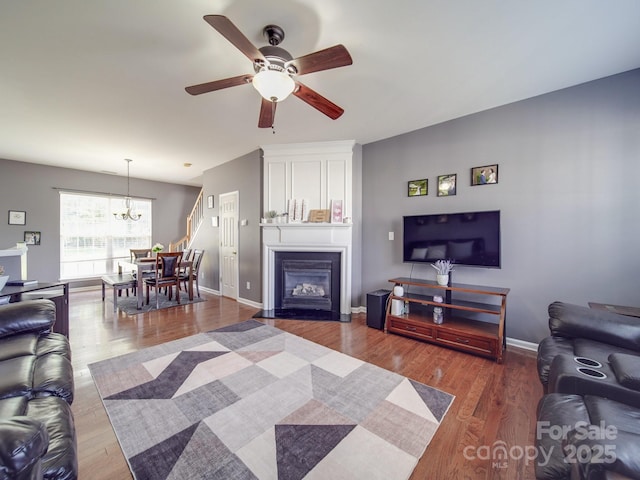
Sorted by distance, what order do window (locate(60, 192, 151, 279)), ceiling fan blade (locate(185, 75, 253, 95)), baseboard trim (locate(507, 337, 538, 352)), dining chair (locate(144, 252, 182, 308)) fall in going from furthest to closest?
window (locate(60, 192, 151, 279)) → dining chair (locate(144, 252, 182, 308)) → baseboard trim (locate(507, 337, 538, 352)) → ceiling fan blade (locate(185, 75, 253, 95))

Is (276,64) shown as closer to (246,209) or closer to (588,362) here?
(588,362)

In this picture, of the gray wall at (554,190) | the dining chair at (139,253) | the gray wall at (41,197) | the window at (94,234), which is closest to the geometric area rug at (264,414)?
the gray wall at (554,190)

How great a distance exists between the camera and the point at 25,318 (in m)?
1.87

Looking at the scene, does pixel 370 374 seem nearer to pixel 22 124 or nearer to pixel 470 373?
pixel 470 373

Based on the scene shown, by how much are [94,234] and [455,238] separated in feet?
25.2

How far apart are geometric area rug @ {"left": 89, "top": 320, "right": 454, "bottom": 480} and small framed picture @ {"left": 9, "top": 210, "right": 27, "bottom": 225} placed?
493cm

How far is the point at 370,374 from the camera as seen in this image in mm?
2352

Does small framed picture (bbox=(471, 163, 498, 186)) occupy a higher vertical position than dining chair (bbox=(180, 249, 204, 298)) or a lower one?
higher

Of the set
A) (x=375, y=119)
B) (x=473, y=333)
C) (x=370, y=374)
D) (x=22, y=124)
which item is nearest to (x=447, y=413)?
(x=370, y=374)

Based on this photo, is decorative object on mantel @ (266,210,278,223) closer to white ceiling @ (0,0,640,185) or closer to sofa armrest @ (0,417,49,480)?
white ceiling @ (0,0,640,185)

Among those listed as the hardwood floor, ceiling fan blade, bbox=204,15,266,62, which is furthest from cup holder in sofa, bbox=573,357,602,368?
ceiling fan blade, bbox=204,15,266,62

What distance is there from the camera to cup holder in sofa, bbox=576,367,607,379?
1296 mm

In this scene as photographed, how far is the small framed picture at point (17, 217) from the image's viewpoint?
16.8 ft

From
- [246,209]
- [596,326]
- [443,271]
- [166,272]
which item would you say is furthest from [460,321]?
[166,272]
